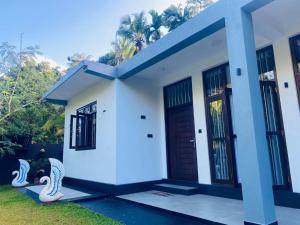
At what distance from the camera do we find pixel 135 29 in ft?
48.6

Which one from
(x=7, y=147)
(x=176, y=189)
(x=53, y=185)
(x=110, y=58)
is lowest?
(x=176, y=189)

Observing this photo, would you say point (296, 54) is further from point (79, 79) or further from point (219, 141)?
point (79, 79)

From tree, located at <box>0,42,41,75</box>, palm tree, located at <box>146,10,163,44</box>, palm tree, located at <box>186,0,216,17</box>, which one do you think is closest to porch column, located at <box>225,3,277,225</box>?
tree, located at <box>0,42,41,75</box>

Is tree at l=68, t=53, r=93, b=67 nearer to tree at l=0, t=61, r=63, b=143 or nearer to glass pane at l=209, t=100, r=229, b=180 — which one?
tree at l=0, t=61, r=63, b=143

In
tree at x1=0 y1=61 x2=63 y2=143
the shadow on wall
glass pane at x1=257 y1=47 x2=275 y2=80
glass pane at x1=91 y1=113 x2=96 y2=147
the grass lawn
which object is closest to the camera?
the grass lawn

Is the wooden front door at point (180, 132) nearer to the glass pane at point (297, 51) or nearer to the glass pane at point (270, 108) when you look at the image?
the glass pane at point (270, 108)

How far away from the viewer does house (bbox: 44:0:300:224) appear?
2.89 meters

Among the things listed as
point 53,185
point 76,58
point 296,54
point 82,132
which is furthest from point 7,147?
A: point 76,58

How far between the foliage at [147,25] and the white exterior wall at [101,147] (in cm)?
864

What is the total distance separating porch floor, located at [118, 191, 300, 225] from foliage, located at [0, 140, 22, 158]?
15.8 ft

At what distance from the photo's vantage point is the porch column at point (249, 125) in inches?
103

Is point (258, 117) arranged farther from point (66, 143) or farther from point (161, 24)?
point (161, 24)

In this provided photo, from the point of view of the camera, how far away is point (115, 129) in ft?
18.0

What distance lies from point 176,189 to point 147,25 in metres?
12.3
